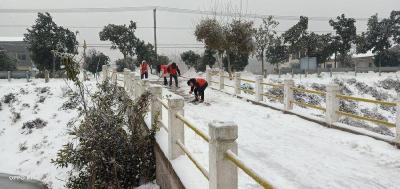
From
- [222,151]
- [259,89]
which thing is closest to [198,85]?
[259,89]

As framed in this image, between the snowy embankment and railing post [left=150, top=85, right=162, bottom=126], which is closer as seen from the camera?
railing post [left=150, top=85, right=162, bottom=126]

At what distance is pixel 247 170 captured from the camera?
3.17 metres

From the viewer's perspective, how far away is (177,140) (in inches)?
263

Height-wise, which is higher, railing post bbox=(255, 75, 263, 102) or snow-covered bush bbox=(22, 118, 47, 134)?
railing post bbox=(255, 75, 263, 102)

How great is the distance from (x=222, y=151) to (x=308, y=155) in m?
4.54

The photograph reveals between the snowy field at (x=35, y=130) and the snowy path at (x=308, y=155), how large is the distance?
7783mm

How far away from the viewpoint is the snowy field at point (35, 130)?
17531 mm

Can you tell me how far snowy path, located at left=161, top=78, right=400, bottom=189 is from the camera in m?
6.36

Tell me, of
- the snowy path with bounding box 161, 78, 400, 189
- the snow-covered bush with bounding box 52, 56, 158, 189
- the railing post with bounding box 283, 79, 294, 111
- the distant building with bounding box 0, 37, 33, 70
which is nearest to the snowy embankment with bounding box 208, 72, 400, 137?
the railing post with bounding box 283, 79, 294, 111

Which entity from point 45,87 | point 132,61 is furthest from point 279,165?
point 132,61

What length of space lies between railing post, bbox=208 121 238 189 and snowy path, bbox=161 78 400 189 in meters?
1.59

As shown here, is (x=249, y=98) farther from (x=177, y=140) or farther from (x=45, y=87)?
→ (x=45, y=87)

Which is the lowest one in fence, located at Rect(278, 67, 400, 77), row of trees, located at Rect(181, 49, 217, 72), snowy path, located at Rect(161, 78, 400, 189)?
snowy path, located at Rect(161, 78, 400, 189)

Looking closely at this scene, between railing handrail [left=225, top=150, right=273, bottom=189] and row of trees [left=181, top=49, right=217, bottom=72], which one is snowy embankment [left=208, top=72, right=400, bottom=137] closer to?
row of trees [left=181, top=49, right=217, bottom=72]
